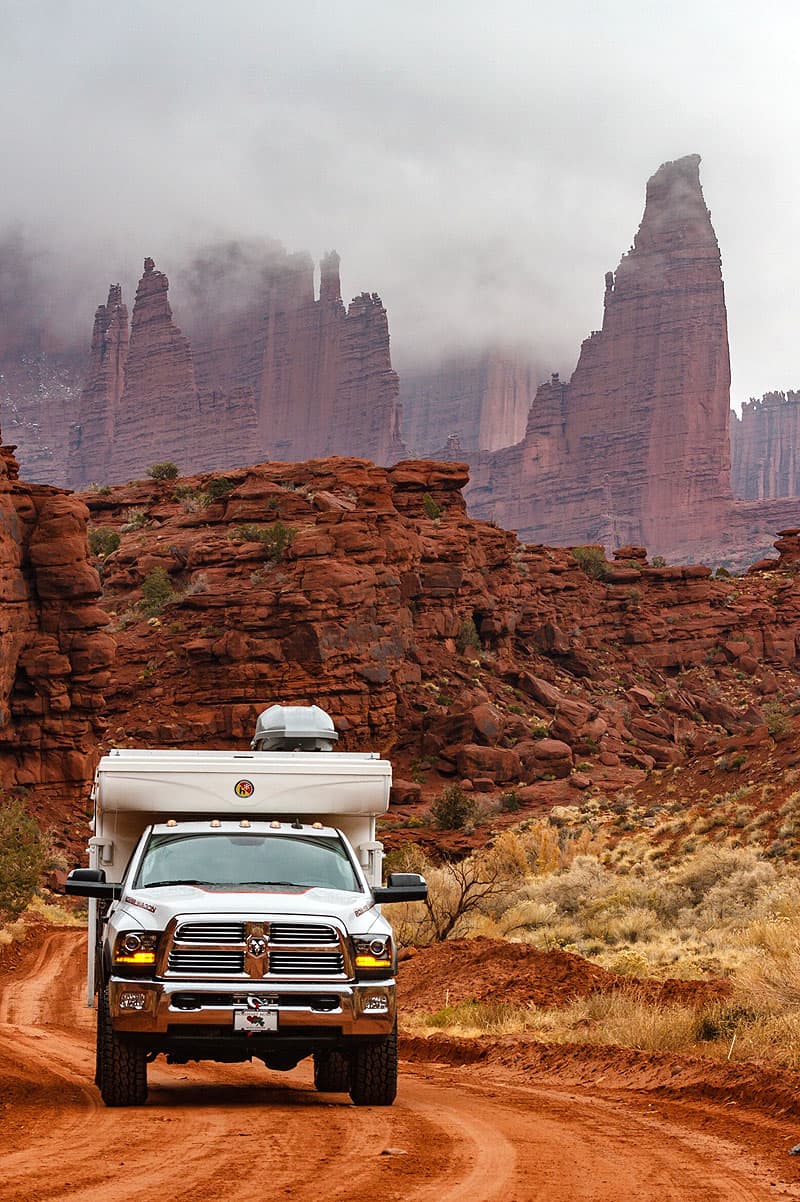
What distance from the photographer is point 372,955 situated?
998cm

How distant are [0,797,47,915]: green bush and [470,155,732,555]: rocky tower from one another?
A: 134 meters

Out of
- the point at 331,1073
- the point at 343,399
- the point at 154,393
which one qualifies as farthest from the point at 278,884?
the point at 343,399

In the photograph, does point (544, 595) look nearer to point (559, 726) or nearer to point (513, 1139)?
point (559, 726)

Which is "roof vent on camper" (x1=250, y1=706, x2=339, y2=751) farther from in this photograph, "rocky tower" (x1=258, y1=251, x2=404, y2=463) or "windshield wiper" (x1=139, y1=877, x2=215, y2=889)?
"rocky tower" (x1=258, y1=251, x2=404, y2=463)

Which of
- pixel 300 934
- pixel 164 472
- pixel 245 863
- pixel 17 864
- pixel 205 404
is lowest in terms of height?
pixel 17 864

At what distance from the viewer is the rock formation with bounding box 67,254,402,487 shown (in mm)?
177750

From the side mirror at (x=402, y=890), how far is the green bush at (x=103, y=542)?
56944mm

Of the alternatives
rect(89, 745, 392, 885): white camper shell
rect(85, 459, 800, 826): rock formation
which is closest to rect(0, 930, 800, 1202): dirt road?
rect(89, 745, 392, 885): white camper shell

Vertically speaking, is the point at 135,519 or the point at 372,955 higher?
the point at 135,519

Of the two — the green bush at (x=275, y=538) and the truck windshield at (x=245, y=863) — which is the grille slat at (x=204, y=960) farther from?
the green bush at (x=275, y=538)

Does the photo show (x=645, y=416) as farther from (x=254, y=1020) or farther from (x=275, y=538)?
(x=254, y=1020)

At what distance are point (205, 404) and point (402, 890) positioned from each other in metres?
172

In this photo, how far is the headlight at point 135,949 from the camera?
967 cm

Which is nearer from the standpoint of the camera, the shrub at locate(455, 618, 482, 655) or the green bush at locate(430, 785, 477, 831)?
the green bush at locate(430, 785, 477, 831)
